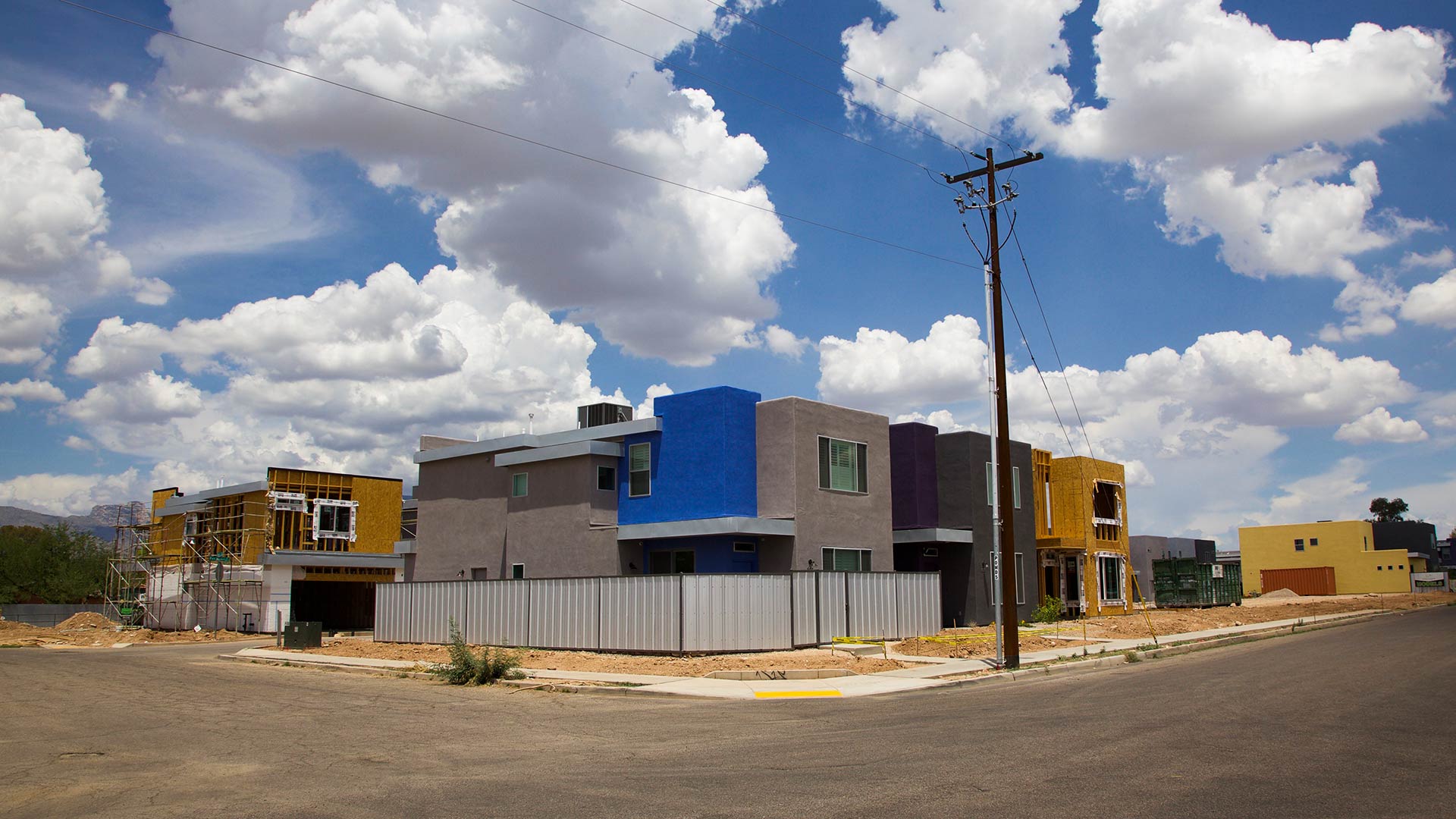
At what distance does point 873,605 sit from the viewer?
28.0 m

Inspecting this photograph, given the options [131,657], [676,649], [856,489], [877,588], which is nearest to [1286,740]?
[676,649]

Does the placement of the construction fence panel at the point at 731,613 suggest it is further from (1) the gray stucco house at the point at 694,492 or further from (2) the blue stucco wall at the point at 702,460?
(2) the blue stucco wall at the point at 702,460

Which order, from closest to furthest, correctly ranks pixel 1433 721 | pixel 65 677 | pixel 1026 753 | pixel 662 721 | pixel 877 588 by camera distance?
pixel 1026 753
pixel 1433 721
pixel 662 721
pixel 65 677
pixel 877 588

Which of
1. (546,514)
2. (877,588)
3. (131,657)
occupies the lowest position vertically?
(131,657)

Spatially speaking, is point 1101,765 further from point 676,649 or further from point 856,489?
point 856,489

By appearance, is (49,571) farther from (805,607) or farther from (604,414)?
(805,607)

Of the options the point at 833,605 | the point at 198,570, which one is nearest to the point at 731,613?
the point at 833,605

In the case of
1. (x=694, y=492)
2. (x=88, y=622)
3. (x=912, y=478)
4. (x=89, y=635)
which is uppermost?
(x=912, y=478)

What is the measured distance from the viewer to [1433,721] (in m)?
12.7

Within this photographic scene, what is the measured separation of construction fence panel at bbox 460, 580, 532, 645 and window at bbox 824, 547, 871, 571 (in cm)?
881

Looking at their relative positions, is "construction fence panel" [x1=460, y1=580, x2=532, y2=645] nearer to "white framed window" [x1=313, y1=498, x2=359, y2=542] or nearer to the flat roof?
the flat roof

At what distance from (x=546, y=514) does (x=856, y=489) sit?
9.80 m

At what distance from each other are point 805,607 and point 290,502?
105 feet

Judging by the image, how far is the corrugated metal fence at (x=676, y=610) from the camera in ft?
79.9
